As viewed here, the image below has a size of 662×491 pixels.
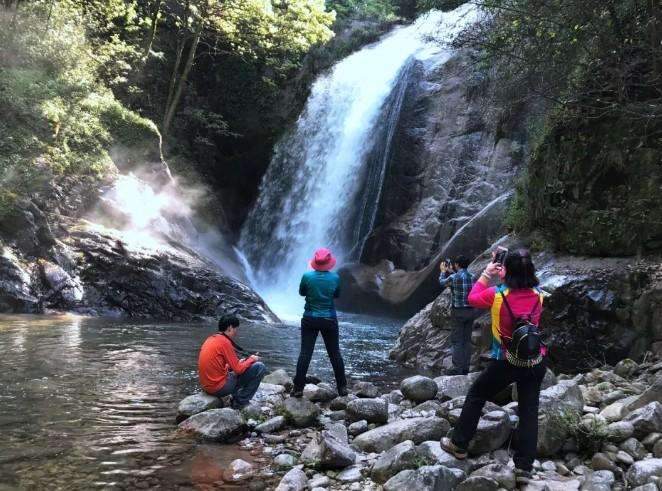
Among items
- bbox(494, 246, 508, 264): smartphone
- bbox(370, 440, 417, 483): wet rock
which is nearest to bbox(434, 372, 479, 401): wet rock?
bbox(370, 440, 417, 483): wet rock

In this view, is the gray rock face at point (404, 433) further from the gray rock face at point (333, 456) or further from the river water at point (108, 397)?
the river water at point (108, 397)

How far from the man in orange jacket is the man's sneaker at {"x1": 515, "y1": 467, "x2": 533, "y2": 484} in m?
3.12

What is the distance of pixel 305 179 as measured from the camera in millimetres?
23609

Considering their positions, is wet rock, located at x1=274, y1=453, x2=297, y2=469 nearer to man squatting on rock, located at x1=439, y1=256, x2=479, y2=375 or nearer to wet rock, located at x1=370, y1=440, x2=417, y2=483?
wet rock, located at x1=370, y1=440, x2=417, y2=483

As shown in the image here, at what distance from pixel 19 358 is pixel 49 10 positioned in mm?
14671

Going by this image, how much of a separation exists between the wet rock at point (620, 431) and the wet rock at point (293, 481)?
2.42 metres

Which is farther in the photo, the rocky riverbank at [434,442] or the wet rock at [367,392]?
the wet rock at [367,392]

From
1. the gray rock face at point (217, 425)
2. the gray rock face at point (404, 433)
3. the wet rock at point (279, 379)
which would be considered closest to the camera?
the gray rock face at point (404, 433)

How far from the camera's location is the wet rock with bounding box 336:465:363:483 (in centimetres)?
416

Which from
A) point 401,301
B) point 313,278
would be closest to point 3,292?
point 313,278

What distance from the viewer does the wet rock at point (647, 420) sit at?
4.06 metres

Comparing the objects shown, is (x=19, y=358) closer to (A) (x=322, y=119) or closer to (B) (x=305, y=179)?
(B) (x=305, y=179)

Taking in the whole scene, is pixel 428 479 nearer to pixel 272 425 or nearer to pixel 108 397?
pixel 272 425

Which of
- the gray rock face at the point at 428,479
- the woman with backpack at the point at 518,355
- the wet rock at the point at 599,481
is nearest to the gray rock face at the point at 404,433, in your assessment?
the woman with backpack at the point at 518,355
